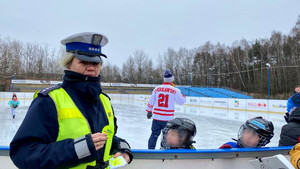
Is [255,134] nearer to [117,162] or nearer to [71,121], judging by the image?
[117,162]

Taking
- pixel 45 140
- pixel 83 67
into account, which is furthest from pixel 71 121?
pixel 83 67

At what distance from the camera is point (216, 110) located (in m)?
12.1

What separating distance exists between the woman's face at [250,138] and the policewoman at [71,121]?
4.35ft

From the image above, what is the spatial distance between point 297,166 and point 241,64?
4618 cm

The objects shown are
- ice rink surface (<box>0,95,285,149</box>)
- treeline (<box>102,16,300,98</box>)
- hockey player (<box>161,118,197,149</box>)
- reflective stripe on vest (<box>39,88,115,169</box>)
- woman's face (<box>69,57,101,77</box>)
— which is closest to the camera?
reflective stripe on vest (<box>39,88,115,169</box>)

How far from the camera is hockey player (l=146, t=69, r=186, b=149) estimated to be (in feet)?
13.0

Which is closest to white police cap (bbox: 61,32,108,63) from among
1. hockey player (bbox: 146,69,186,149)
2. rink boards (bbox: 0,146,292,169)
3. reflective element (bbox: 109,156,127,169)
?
reflective element (bbox: 109,156,127,169)

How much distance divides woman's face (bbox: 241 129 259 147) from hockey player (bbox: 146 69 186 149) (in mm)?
2003

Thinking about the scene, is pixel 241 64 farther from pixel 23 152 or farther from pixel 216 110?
pixel 23 152

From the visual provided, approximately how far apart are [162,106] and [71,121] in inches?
122

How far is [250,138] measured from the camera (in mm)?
2018

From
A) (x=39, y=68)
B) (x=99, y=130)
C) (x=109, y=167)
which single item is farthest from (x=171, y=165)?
(x=39, y=68)

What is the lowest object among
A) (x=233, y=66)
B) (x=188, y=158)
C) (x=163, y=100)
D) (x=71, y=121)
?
(x=188, y=158)

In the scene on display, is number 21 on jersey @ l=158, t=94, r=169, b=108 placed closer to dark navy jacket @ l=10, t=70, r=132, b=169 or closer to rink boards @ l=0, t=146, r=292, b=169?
rink boards @ l=0, t=146, r=292, b=169
